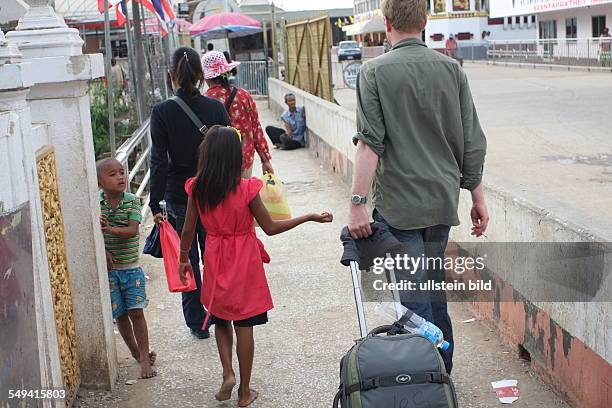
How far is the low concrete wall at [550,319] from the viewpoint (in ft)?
12.9

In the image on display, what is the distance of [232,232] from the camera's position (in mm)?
4613

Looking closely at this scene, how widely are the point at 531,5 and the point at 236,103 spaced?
43480 mm

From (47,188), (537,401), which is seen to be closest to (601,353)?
(537,401)

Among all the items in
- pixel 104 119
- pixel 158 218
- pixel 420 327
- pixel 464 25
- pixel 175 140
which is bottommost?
pixel 420 327

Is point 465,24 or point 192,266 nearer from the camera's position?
point 192,266

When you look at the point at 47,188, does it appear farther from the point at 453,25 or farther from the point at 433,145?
the point at 453,25

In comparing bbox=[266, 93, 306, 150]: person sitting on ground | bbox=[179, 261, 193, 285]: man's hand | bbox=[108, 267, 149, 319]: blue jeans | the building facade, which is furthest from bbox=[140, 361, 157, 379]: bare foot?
the building facade

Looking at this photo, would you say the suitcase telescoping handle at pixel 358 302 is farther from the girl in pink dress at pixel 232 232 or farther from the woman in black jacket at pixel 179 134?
the woman in black jacket at pixel 179 134

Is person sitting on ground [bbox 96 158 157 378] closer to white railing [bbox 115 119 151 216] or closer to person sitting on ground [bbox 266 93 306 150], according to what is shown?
white railing [bbox 115 119 151 216]

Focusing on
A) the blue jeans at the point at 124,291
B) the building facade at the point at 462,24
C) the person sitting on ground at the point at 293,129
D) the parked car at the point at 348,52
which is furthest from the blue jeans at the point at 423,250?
the building facade at the point at 462,24

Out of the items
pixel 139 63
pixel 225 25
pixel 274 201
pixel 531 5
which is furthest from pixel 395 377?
pixel 531 5

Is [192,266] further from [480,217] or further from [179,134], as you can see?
[480,217]

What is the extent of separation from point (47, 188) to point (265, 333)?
204cm

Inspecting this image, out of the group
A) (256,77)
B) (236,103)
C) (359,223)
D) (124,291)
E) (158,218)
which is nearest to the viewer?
(359,223)
